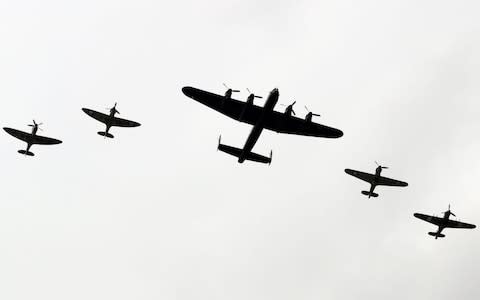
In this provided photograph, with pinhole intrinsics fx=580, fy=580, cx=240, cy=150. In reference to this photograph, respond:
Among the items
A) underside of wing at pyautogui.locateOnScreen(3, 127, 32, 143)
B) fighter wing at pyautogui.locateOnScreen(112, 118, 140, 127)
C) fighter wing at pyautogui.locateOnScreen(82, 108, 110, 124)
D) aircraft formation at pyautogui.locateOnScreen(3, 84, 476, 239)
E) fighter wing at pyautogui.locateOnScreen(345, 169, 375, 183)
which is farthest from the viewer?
fighter wing at pyautogui.locateOnScreen(345, 169, 375, 183)

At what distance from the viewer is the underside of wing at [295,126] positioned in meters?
58.7

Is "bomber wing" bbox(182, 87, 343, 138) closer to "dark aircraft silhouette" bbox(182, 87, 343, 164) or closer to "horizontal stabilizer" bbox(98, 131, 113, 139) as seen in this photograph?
"dark aircraft silhouette" bbox(182, 87, 343, 164)

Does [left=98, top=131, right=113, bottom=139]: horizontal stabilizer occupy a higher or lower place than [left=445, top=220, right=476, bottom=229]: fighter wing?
higher

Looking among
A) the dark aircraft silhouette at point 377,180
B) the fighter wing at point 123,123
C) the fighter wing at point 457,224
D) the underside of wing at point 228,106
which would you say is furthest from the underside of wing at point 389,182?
the fighter wing at point 123,123

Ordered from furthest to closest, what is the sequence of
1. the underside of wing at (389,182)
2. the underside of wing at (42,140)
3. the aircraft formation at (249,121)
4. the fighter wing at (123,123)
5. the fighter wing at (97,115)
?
1. the underside of wing at (389,182)
2. the underside of wing at (42,140)
3. the fighter wing at (123,123)
4. the fighter wing at (97,115)
5. the aircraft formation at (249,121)

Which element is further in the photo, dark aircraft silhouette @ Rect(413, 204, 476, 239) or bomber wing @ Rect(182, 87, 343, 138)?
dark aircraft silhouette @ Rect(413, 204, 476, 239)

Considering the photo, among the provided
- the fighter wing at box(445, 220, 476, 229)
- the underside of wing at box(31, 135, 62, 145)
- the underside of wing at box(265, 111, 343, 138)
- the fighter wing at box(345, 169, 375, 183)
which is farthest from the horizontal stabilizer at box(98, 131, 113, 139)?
the fighter wing at box(445, 220, 476, 229)

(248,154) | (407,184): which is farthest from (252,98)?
(407,184)

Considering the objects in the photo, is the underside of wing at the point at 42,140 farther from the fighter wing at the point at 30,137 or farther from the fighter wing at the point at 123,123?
the fighter wing at the point at 123,123

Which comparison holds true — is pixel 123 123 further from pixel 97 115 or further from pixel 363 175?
pixel 363 175

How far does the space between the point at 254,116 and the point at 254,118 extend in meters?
0.29

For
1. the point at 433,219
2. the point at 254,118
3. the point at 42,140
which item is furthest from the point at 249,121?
the point at 433,219

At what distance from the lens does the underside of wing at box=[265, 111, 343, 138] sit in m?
58.7

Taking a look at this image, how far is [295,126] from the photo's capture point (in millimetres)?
61188
